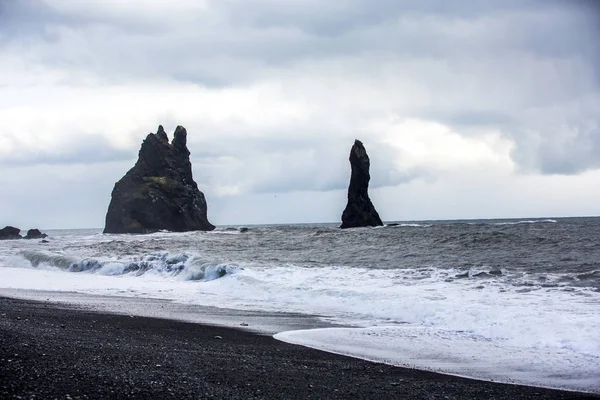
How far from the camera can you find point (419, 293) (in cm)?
1529

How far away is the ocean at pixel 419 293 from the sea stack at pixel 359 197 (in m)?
50.8

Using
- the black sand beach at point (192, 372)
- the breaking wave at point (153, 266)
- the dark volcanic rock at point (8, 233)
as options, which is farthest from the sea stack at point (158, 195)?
the black sand beach at point (192, 372)

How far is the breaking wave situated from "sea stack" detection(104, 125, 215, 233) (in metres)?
63.7

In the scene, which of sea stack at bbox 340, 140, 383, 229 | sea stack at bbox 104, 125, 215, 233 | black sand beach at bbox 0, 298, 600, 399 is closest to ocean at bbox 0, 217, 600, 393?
black sand beach at bbox 0, 298, 600, 399

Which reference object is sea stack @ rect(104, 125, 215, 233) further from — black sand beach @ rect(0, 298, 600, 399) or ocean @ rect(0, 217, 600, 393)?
black sand beach @ rect(0, 298, 600, 399)

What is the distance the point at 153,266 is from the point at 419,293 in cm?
1409

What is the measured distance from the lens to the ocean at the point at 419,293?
8.91 m

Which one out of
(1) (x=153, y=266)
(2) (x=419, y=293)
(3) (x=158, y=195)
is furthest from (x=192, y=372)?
(3) (x=158, y=195)

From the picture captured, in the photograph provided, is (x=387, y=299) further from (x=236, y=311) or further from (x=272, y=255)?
(x=272, y=255)

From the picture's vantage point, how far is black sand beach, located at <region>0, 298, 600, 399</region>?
5.98m

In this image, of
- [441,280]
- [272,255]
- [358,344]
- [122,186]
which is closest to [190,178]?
[122,186]

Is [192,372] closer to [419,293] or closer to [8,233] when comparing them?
[419,293]

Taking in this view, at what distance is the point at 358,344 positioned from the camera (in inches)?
386

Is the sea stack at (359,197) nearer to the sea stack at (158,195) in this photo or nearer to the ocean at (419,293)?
the sea stack at (158,195)
